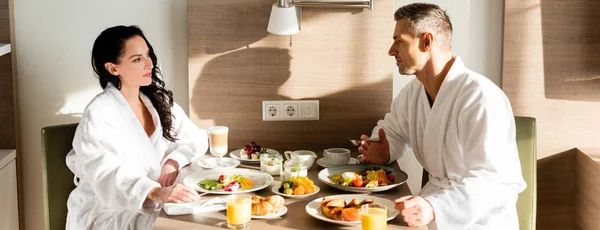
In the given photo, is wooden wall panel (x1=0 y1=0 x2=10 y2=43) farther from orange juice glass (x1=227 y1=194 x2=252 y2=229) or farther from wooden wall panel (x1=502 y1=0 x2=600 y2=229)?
wooden wall panel (x1=502 y1=0 x2=600 y2=229)

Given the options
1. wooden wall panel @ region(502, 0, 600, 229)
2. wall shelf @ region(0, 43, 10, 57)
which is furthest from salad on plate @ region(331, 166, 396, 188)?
wall shelf @ region(0, 43, 10, 57)

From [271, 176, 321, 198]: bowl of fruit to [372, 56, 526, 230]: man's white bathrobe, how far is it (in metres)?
0.37

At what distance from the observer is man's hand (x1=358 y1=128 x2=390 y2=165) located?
8.25 ft

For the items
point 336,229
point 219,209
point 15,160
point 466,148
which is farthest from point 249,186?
point 15,160

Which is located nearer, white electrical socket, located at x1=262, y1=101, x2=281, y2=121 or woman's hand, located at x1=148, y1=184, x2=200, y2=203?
woman's hand, located at x1=148, y1=184, x2=200, y2=203

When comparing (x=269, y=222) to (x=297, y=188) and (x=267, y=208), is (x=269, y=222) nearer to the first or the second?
(x=267, y=208)

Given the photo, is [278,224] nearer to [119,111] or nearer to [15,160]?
[119,111]

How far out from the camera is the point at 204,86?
283 centimetres

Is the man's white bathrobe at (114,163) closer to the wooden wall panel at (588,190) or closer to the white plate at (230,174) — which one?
the white plate at (230,174)

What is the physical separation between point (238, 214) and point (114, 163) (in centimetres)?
54

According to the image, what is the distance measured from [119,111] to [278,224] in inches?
31.8

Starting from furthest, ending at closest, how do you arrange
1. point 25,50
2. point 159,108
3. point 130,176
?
point 25,50
point 159,108
point 130,176

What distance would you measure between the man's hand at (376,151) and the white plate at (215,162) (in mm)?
443

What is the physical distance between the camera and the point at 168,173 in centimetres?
245
